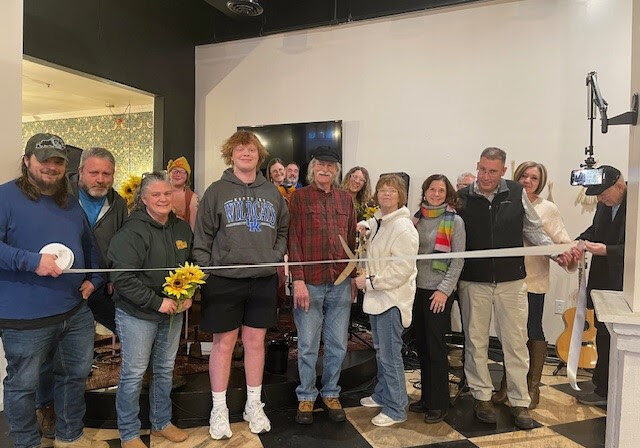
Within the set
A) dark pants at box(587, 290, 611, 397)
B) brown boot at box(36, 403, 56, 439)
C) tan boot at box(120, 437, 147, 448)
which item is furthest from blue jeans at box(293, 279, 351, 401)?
dark pants at box(587, 290, 611, 397)

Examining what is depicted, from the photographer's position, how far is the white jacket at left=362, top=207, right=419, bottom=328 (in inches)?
112

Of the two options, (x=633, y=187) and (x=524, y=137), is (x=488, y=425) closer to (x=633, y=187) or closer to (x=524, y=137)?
(x=633, y=187)

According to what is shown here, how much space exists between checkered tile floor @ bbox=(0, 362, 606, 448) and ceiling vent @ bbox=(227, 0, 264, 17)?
3.88 m

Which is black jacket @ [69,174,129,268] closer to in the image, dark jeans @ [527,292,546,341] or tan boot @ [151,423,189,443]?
tan boot @ [151,423,189,443]

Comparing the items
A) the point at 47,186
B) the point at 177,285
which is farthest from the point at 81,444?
the point at 47,186

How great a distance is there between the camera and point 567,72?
4.72 meters

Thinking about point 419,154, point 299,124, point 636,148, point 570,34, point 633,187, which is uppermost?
point 570,34

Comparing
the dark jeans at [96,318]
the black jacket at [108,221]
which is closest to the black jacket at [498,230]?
the black jacket at [108,221]

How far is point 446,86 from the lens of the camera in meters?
5.29

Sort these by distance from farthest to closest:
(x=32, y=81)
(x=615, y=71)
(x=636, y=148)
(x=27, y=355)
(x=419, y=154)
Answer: (x=32, y=81) < (x=419, y=154) < (x=615, y=71) < (x=27, y=355) < (x=636, y=148)

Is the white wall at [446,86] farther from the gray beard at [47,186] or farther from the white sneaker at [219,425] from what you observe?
the gray beard at [47,186]

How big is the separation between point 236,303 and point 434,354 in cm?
124

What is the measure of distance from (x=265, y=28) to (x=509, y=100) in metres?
3.13

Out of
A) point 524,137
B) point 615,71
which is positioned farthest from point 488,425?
point 615,71
